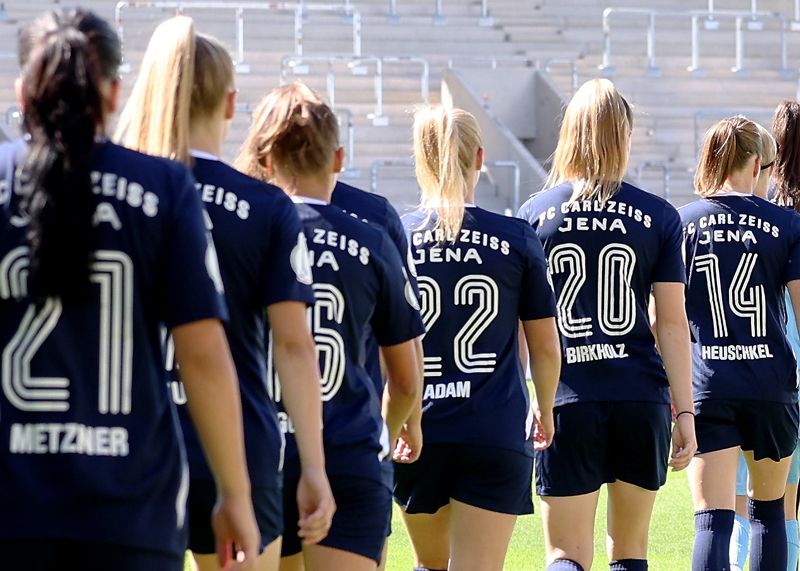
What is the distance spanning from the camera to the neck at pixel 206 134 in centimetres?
299

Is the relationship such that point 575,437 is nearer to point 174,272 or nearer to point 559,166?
point 559,166

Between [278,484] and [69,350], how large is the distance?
2.94 feet

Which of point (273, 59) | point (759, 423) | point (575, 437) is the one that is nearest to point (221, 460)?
point (575, 437)

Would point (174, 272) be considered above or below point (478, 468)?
above

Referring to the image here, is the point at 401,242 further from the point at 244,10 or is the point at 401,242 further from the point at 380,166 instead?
the point at 244,10

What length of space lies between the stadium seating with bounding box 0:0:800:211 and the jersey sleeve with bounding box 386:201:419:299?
1141cm

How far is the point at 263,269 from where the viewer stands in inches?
118

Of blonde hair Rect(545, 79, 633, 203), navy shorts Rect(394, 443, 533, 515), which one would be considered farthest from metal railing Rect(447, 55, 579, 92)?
navy shorts Rect(394, 443, 533, 515)

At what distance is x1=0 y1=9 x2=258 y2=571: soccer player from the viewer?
2252mm

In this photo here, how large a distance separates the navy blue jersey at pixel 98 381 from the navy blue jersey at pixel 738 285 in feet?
10.4

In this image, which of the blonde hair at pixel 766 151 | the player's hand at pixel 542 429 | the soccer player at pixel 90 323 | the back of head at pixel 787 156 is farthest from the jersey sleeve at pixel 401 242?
the back of head at pixel 787 156

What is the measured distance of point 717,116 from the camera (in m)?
17.5

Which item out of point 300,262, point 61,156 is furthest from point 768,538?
point 61,156

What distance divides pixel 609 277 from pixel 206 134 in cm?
190
